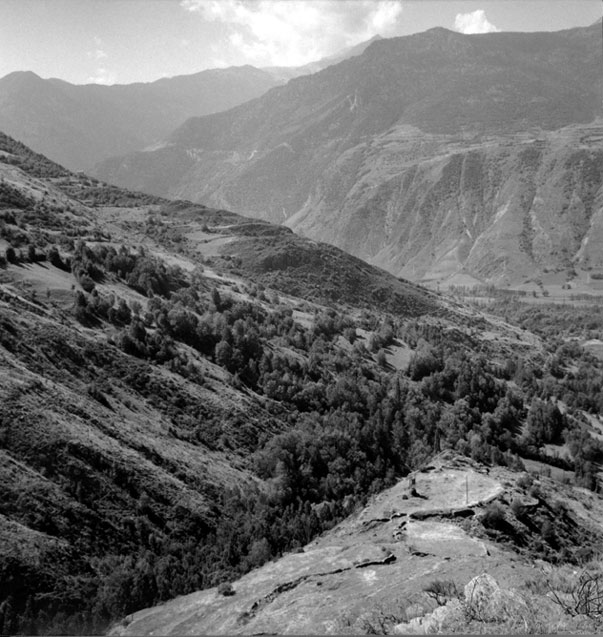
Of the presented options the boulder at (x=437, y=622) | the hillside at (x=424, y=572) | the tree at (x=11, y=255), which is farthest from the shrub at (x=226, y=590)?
the tree at (x=11, y=255)

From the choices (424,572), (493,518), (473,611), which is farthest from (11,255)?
(473,611)

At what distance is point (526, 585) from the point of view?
25.8 m

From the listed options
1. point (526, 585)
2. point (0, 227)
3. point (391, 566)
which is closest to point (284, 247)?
point (0, 227)

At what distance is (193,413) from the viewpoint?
74062 mm

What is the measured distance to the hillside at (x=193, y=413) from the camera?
47.1 meters

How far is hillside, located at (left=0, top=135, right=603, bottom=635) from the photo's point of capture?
4709cm

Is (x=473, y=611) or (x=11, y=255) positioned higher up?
(x=11, y=255)

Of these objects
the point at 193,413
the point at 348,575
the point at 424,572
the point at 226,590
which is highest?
the point at 424,572

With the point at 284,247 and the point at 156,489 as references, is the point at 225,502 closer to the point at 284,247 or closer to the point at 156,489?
the point at 156,489

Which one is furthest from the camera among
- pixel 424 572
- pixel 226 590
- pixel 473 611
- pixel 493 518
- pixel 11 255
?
pixel 11 255

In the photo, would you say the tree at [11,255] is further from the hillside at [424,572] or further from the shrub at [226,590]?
the shrub at [226,590]

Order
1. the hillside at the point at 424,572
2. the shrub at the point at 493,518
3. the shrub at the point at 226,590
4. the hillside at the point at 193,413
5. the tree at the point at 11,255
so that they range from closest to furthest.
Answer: the hillside at the point at 424,572
the shrub at the point at 226,590
the hillside at the point at 193,413
the shrub at the point at 493,518
the tree at the point at 11,255

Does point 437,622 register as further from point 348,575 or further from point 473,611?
point 348,575

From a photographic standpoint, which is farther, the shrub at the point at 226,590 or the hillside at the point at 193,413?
the hillside at the point at 193,413
